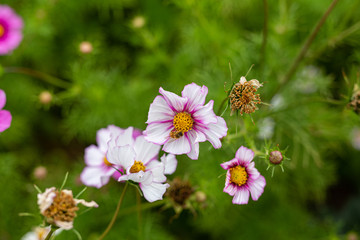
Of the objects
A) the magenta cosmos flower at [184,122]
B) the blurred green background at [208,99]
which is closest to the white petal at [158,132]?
the magenta cosmos flower at [184,122]

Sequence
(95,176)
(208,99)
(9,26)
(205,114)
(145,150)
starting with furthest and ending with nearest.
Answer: (9,26), (208,99), (95,176), (145,150), (205,114)

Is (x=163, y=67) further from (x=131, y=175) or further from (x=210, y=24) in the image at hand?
(x=131, y=175)

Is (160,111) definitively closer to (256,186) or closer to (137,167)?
(137,167)

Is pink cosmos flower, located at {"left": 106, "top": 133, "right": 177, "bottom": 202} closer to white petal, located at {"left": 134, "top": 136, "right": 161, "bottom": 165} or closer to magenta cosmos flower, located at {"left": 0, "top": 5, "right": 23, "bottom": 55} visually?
white petal, located at {"left": 134, "top": 136, "right": 161, "bottom": 165}

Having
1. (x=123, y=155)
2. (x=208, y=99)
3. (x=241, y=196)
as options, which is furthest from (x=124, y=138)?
(x=208, y=99)

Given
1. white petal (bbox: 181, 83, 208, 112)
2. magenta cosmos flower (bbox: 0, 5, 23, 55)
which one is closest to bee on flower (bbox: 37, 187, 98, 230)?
white petal (bbox: 181, 83, 208, 112)

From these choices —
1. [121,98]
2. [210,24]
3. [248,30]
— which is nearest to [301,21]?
[248,30]
